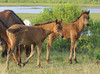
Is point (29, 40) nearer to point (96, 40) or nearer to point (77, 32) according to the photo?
point (77, 32)

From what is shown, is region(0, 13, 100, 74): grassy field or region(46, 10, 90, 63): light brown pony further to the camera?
region(46, 10, 90, 63): light brown pony

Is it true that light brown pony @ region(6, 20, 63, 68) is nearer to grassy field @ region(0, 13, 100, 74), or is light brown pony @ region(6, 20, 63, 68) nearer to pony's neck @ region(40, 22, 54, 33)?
pony's neck @ region(40, 22, 54, 33)

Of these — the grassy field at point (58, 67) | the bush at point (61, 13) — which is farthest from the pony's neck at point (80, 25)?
the bush at point (61, 13)

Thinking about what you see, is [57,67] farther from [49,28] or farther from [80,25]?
[80,25]

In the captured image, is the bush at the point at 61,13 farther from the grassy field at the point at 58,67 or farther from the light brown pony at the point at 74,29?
the light brown pony at the point at 74,29

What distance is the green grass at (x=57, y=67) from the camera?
8.66 m

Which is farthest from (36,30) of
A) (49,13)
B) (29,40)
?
(49,13)

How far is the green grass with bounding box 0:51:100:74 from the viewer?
866 cm

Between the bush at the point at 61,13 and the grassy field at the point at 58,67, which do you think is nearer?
the grassy field at the point at 58,67

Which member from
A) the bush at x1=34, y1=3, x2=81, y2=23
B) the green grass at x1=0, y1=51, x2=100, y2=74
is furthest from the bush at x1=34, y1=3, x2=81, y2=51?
the green grass at x1=0, y1=51, x2=100, y2=74

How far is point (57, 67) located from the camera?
9547 mm

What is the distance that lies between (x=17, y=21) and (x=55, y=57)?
2.21m

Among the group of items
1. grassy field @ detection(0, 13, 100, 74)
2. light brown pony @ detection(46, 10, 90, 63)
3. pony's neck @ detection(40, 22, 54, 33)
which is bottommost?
grassy field @ detection(0, 13, 100, 74)

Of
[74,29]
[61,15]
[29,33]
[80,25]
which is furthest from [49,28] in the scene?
[61,15]
